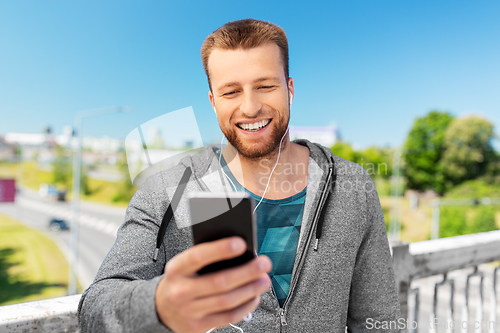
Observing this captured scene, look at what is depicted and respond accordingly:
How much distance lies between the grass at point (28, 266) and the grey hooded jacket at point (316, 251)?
4311 cm

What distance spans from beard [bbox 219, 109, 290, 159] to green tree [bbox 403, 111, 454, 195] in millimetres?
44520

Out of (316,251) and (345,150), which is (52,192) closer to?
(345,150)

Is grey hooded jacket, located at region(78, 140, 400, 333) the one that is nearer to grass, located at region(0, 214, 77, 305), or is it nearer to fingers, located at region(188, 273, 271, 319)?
fingers, located at region(188, 273, 271, 319)

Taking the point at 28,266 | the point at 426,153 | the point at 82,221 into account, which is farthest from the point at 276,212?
the point at 82,221

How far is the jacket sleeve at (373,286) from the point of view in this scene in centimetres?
141

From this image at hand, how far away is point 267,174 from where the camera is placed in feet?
4.89

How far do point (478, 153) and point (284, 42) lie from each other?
46.9 m

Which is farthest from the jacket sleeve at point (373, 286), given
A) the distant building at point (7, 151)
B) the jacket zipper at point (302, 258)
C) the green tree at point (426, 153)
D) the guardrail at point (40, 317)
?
the distant building at point (7, 151)

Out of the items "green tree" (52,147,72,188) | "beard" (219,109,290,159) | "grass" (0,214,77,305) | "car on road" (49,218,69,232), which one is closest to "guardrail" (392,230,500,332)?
"beard" (219,109,290,159)

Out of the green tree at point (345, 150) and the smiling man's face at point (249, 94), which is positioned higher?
the green tree at point (345, 150)

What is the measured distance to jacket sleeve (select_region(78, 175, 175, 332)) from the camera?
681 millimetres

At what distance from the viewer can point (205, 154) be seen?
1343 millimetres

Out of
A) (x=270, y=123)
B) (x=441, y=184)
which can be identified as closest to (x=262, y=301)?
(x=270, y=123)

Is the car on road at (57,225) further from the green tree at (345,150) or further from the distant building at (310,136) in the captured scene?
the distant building at (310,136)
